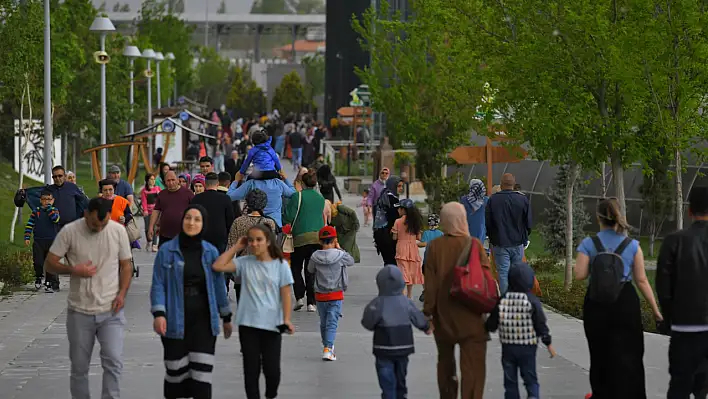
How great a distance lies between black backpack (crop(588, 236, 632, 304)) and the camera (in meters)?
9.74

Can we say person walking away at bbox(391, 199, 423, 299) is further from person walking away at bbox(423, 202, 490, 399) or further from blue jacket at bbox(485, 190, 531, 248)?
person walking away at bbox(423, 202, 490, 399)

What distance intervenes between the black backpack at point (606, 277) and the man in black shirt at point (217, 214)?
609 cm

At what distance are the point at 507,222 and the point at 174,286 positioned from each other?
7.65m

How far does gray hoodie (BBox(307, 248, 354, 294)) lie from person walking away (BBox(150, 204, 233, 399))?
11.4 ft

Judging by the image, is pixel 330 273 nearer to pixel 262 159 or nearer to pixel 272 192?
pixel 272 192

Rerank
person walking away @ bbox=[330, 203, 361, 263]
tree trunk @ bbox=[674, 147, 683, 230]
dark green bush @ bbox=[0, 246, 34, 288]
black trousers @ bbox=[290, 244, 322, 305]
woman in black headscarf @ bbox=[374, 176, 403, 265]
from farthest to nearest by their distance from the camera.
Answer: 1. dark green bush @ bbox=[0, 246, 34, 288]
2. woman in black headscarf @ bbox=[374, 176, 403, 265]
3. tree trunk @ bbox=[674, 147, 683, 230]
4. person walking away @ bbox=[330, 203, 361, 263]
5. black trousers @ bbox=[290, 244, 322, 305]

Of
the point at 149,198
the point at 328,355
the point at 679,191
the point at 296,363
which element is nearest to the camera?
the point at 296,363

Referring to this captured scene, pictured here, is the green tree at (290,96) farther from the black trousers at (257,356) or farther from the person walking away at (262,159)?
the black trousers at (257,356)

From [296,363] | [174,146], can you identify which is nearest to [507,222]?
[296,363]

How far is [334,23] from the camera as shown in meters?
97.1

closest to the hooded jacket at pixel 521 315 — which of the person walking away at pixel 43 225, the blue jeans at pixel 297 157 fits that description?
the person walking away at pixel 43 225

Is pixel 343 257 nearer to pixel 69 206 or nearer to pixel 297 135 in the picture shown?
pixel 69 206

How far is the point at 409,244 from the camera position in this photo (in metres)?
17.4


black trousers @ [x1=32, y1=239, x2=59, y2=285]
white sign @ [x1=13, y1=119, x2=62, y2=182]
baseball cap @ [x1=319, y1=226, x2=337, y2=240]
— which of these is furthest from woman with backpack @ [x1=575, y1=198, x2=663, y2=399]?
white sign @ [x1=13, y1=119, x2=62, y2=182]
